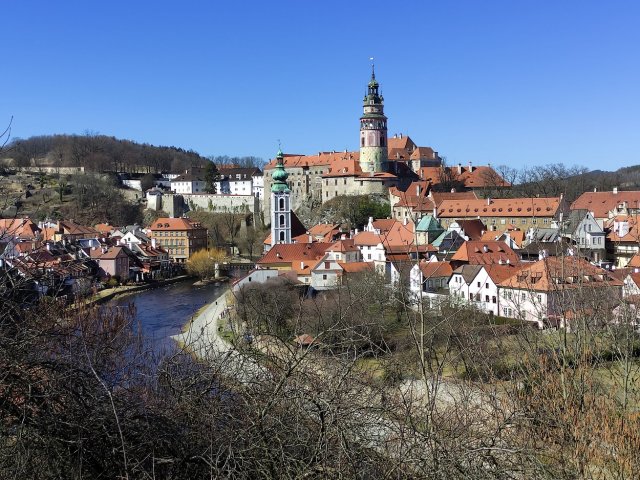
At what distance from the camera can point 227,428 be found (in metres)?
2.98

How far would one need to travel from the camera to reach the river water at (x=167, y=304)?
19125 mm

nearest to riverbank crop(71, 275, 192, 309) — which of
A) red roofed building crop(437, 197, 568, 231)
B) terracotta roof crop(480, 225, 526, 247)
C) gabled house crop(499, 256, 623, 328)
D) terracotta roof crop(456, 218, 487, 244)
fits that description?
terracotta roof crop(456, 218, 487, 244)

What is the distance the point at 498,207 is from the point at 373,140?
11.9 m

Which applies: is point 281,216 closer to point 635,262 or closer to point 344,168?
point 344,168

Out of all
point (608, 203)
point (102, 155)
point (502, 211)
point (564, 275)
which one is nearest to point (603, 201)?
point (608, 203)

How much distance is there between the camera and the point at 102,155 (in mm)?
67875

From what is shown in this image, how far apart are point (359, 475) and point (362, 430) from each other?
14.5 inches

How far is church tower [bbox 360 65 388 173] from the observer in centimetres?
4494

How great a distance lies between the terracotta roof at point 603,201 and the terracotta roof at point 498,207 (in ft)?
5.78

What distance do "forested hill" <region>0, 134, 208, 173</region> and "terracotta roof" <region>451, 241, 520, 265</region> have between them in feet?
152

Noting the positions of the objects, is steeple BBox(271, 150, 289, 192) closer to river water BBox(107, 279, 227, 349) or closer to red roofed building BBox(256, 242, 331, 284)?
river water BBox(107, 279, 227, 349)

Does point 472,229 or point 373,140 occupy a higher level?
point 373,140

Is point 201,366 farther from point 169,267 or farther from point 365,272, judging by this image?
point 169,267

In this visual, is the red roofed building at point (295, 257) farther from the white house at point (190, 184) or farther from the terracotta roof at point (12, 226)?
the white house at point (190, 184)
